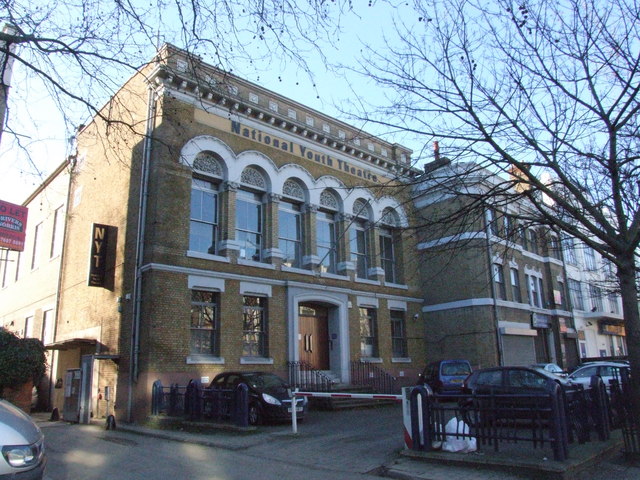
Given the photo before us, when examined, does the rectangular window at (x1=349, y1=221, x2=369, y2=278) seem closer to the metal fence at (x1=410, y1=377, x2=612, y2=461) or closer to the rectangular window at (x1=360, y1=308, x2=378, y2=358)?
the rectangular window at (x1=360, y1=308, x2=378, y2=358)

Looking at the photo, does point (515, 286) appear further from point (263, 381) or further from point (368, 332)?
point (263, 381)

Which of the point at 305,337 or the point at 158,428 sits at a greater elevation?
the point at 305,337

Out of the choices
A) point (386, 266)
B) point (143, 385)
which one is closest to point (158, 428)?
point (143, 385)

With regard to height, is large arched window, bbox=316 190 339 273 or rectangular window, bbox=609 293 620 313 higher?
large arched window, bbox=316 190 339 273

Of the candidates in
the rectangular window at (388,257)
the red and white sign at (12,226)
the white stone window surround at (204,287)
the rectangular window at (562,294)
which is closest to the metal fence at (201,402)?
the white stone window surround at (204,287)

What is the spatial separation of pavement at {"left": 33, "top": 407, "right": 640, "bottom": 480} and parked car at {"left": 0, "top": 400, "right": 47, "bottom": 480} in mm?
5131

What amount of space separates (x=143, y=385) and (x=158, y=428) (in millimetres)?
1787

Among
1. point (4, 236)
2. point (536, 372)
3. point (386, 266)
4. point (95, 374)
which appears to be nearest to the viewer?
point (536, 372)

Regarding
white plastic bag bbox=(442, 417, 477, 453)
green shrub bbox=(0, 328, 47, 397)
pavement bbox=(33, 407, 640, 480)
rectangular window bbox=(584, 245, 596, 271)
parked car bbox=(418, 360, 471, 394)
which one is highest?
rectangular window bbox=(584, 245, 596, 271)

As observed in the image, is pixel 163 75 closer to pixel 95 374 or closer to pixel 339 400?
pixel 95 374

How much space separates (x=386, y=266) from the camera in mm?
26609

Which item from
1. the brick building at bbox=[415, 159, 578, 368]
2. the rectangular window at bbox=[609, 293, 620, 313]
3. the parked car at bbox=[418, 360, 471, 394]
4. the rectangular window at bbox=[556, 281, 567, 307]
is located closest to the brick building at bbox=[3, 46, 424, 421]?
the brick building at bbox=[415, 159, 578, 368]

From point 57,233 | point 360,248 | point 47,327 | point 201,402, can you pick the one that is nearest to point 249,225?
point 360,248

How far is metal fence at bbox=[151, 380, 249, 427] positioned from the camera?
42.5 feet
